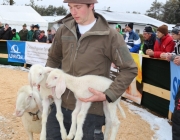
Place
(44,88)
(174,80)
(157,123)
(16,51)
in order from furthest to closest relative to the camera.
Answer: (16,51), (157,123), (174,80), (44,88)

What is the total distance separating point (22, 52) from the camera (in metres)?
12.8

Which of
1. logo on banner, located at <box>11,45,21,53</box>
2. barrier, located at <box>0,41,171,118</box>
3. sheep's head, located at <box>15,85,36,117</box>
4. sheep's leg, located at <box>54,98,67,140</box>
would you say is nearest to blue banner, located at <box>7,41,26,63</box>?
logo on banner, located at <box>11,45,21,53</box>

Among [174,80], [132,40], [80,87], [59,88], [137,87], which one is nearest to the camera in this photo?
[59,88]

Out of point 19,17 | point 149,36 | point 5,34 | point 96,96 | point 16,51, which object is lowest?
point 16,51

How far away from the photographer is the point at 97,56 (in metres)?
2.60

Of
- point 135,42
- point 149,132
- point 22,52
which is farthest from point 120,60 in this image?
point 22,52

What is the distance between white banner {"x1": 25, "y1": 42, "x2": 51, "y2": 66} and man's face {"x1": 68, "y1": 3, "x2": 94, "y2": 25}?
29.0 feet

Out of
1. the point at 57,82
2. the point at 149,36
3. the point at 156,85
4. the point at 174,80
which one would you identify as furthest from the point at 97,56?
the point at 149,36

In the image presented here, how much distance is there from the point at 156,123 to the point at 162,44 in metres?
1.80

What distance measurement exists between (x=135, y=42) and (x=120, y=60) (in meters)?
6.04

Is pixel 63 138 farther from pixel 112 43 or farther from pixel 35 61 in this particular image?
pixel 35 61

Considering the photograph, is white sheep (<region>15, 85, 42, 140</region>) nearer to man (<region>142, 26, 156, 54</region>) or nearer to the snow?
the snow

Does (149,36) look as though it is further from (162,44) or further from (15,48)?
(15,48)

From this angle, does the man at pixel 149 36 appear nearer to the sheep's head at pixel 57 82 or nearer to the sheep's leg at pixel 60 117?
the sheep's leg at pixel 60 117
